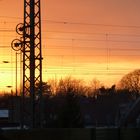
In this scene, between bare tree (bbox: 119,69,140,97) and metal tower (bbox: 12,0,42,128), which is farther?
bare tree (bbox: 119,69,140,97)

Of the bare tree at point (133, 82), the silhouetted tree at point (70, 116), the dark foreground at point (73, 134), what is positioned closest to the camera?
the dark foreground at point (73, 134)

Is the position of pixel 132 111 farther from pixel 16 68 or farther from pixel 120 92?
pixel 120 92

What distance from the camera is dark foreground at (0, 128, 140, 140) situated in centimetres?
2767

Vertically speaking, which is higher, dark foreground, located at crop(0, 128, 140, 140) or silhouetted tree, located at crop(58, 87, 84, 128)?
silhouetted tree, located at crop(58, 87, 84, 128)

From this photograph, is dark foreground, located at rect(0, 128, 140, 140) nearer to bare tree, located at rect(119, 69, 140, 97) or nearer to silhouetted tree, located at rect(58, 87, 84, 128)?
silhouetted tree, located at rect(58, 87, 84, 128)

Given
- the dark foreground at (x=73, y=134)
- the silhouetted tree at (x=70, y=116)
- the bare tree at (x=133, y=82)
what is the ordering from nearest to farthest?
the dark foreground at (x=73, y=134) → the silhouetted tree at (x=70, y=116) → the bare tree at (x=133, y=82)

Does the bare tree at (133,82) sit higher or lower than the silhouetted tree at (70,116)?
higher

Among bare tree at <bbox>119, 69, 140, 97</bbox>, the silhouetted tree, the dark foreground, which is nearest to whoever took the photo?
the dark foreground

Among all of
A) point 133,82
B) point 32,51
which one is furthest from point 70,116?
point 133,82

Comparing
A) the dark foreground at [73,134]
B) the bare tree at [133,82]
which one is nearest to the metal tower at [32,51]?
the dark foreground at [73,134]

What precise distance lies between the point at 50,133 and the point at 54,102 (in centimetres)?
8394

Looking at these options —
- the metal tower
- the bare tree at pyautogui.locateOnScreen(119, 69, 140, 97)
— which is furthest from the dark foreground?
the bare tree at pyautogui.locateOnScreen(119, 69, 140, 97)

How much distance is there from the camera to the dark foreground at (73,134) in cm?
2767

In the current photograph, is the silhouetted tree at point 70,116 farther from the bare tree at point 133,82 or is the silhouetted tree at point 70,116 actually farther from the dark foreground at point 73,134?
the bare tree at point 133,82
